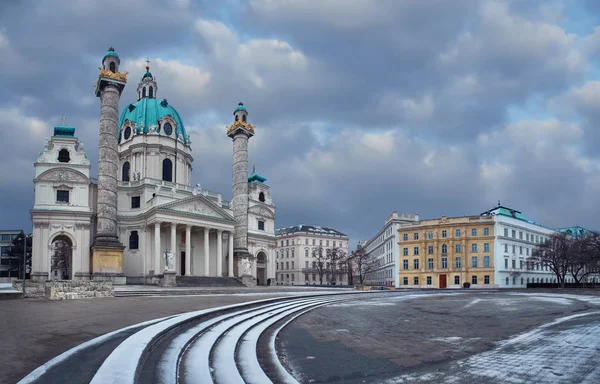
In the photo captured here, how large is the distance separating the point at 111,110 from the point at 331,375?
53.9 meters

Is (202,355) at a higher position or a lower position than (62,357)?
lower

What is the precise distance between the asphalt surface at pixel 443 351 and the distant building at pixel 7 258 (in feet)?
347

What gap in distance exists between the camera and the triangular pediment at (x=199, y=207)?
2458 inches

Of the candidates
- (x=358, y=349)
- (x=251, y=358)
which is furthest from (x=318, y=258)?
(x=251, y=358)

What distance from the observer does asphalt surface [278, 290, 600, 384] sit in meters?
7.64

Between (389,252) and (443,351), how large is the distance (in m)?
82.8

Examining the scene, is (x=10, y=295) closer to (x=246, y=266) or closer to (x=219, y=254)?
(x=246, y=266)

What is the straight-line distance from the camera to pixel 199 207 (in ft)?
217

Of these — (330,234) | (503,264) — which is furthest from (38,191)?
(330,234)

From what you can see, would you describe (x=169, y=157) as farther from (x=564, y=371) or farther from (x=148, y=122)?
(x=564, y=371)

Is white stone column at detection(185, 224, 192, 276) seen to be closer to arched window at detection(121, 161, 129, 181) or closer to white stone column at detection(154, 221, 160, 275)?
white stone column at detection(154, 221, 160, 275)

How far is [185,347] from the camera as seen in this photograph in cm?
946

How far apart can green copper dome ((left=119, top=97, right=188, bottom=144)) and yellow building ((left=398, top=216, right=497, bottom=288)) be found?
1704 inches

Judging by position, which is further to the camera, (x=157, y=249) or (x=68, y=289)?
(x=157, y=249)
